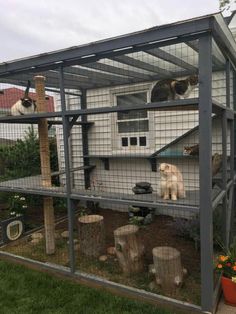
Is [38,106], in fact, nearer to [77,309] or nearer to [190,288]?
[77,309]

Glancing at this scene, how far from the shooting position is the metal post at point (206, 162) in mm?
2344

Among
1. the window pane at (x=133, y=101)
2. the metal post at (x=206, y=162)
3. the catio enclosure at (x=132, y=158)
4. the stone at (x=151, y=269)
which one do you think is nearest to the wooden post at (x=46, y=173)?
the catio enclosure at (x=132, y=158)

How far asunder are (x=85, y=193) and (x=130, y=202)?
720 millimetres

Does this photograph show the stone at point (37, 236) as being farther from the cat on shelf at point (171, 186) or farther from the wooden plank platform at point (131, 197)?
the cat on shelf at point (171, 186)

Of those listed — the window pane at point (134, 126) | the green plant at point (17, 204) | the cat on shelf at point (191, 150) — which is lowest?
→ the green plant at point (17, 204)

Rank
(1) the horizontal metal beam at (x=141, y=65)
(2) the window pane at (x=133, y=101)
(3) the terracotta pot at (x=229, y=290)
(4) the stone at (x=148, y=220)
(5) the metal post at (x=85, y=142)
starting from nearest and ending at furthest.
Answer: (3) the terracotta pot at (x=229, y=290) → (1) the horizontal metal beam at (x=141, y=65) → (4) the stone at (x=148, y=220) → (2) the window pane at (x=133, y=101) → (5) the metal post at (x=85, y=142)

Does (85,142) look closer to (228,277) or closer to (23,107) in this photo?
(23,107)

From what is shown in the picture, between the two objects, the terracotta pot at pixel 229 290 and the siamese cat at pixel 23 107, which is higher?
the siamese cat at pixel 23 107

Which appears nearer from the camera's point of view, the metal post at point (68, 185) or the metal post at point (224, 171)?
the metal post at point (224, 171)

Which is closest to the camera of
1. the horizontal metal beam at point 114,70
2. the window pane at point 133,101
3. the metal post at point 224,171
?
the metal post at point 224,171

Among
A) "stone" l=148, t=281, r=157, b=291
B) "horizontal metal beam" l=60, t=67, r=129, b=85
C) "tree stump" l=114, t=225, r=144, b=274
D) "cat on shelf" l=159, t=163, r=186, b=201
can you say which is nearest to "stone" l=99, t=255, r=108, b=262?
"tree stump" l=114, t=225, r=144, b=274

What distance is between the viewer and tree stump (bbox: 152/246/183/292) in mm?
2994

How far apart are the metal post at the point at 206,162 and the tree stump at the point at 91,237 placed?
5.74ft

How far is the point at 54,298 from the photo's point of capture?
3098 millimetres
